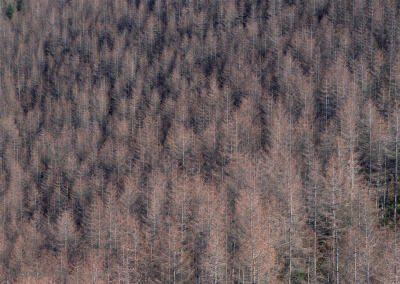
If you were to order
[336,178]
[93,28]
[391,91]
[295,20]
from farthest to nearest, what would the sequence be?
[93,28] < [295,20] < [391,91] < [336,178]

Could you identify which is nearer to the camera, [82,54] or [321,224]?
[321,224]

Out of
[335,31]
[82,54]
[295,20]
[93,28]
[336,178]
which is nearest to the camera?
[336,178]

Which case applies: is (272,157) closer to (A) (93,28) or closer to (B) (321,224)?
(B) (321,224)

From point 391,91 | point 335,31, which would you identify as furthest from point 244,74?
point 391,91

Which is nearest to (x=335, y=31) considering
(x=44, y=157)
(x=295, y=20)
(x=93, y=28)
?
(x=295, y=20)

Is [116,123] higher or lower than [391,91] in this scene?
lower

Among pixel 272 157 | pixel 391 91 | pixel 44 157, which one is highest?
pixel 391 91
